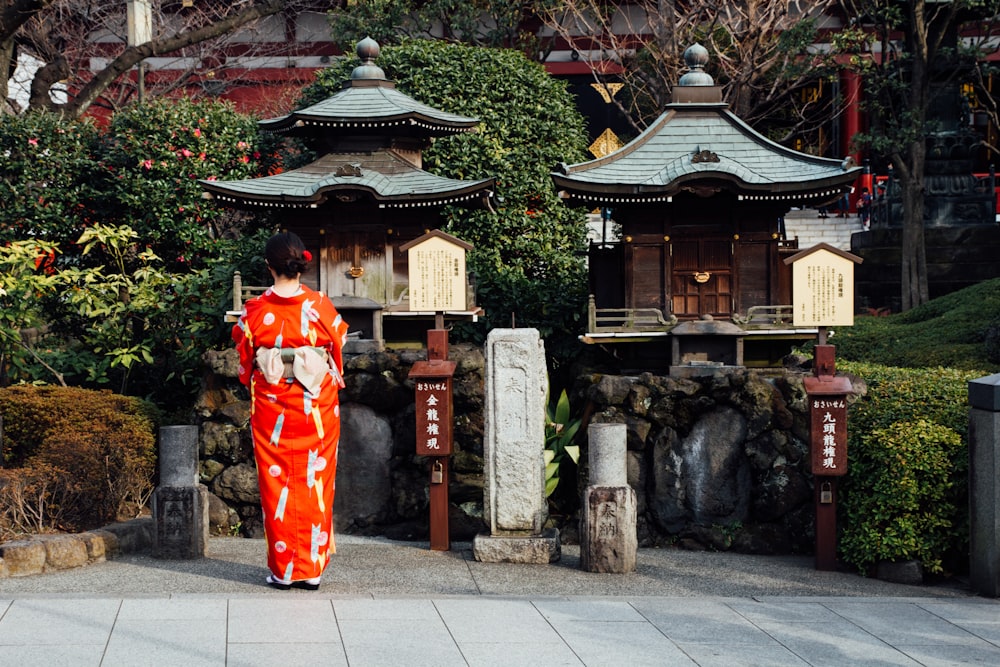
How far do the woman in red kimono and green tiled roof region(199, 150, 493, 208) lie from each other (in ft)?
16.0

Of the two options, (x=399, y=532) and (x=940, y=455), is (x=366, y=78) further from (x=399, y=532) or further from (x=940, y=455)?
(x=940, y=455)

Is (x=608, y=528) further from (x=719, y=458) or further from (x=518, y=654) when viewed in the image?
(x=518, y=654)

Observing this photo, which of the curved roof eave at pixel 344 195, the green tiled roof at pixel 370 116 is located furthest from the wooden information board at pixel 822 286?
the green tiled roof at pixel 370 116

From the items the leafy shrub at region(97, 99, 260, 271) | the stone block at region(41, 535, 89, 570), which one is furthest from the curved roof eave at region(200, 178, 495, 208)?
the stone block at region(41, 535, 89, 570)

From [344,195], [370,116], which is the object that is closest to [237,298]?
[344,195]

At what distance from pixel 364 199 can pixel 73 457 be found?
4.75 metres

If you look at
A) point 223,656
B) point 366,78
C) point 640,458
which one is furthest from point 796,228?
point 223,656

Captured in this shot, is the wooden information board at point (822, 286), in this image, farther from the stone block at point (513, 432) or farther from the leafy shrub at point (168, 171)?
the leafy shrub at point (168, 171)

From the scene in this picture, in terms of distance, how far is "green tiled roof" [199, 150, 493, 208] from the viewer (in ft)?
39.7

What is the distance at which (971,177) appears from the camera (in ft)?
62.8

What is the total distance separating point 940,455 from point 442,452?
3746 millimetres

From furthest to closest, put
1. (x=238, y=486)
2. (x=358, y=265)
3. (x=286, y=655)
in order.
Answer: (x=358, y=265) < (x=238, y=486) < (x=286, y=655)

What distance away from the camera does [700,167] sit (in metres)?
11.6

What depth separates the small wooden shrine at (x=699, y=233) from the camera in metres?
11.9
